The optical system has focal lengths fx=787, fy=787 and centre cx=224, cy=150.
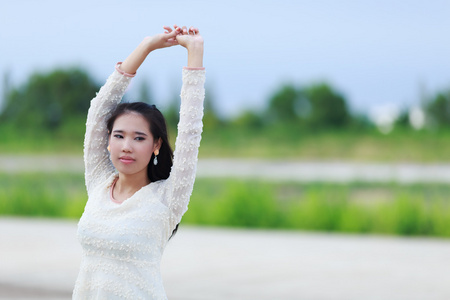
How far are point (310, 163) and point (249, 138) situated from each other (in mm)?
2520

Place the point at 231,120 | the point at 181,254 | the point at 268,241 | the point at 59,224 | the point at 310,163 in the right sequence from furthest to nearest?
the point at 310,163 → the point at 231,120 → the point at 59,224 → the point at 268,241 → the point at 181,254

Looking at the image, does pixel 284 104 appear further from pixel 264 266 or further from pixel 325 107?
pixel 264 266

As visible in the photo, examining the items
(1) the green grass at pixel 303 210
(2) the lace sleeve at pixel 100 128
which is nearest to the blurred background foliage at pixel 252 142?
(1) the green grass at pixel 303 210

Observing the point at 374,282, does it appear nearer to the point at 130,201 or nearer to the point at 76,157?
the point at 130,201

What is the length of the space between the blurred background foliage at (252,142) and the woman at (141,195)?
9325 mm

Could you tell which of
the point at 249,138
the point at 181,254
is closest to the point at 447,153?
the point at 249,138

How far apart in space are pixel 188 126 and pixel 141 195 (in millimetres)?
315

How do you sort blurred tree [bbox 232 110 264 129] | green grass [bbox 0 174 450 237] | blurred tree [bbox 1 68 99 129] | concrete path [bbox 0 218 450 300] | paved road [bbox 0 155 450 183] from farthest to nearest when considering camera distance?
blurred tree [bbox 232 110 264 129], paved road [bbox 0 155 450 183], blurred tree [bbox 1 68 99 129], green grass [bbox 0 174 450 237], concrete path [bbox 0 218 450 300]

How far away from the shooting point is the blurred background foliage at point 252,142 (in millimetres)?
12680

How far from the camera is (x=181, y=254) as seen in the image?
8789 mm

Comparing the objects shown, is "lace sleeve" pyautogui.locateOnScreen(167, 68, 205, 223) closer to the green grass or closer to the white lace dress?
the white lace dress

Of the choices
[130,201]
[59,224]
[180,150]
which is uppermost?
[180,150]

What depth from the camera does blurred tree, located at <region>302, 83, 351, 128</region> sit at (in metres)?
21.3

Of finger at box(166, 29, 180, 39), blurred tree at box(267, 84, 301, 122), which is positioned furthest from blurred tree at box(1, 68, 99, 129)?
finger at box(166, 29, 180, 39)
